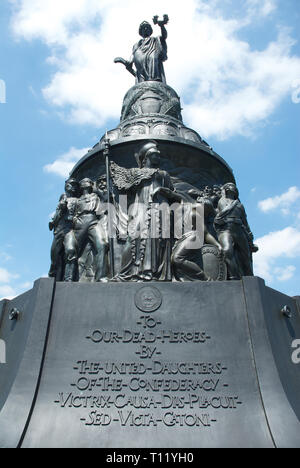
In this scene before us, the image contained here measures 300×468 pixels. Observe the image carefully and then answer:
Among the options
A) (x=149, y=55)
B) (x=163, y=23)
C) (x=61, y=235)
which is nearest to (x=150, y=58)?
(x=149, y=55)

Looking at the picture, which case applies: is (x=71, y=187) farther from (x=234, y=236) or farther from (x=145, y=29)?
(x=145, y=29)

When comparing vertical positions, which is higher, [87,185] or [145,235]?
[87,185]

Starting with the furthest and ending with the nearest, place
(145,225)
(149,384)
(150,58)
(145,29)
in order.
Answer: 1. (145,29)
2. (150,58)
3. (145,225)
4. (149,384)

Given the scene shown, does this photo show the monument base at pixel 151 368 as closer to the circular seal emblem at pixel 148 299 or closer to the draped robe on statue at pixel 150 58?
the circular seal emblem at pixel 148 299

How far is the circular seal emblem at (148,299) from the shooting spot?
8805 mm

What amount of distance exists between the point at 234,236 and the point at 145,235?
2.21 meters

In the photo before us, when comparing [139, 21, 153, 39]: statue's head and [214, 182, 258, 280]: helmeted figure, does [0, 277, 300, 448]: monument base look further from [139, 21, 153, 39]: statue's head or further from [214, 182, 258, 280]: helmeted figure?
[139, 21, 153, 39]: statue's head

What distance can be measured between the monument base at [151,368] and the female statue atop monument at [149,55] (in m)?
11.4

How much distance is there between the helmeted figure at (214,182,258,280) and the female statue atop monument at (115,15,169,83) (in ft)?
27.6

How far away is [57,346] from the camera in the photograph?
27.6 feet

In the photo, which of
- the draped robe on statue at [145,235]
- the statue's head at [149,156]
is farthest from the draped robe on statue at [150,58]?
the draped robe on statue at [145,235]

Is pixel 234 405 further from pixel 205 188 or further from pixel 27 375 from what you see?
pixel 205 188

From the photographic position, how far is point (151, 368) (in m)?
8.11

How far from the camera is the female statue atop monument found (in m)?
18.0
